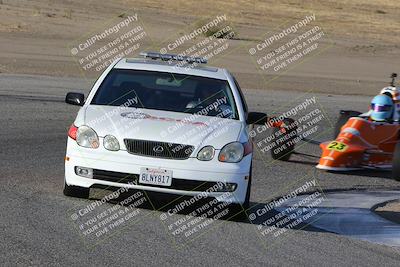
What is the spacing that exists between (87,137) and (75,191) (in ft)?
1.95

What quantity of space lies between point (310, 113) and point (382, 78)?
12514 millimetres

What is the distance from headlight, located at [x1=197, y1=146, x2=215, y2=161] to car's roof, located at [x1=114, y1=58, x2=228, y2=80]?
1.62 meters

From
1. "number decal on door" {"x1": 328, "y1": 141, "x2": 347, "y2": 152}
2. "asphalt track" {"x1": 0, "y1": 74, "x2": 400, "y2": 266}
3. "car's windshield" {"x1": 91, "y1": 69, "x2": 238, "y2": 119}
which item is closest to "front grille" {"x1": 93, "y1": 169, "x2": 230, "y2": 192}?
"asphalt track" {"x1": 0, "y1": 74, "x2": 400, "y2": 266}

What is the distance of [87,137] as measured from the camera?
9797 mm

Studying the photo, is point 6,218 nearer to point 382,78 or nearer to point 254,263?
point 254,263

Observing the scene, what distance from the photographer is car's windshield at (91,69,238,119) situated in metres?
10.7

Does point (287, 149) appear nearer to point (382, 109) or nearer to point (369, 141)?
point (369, 141)

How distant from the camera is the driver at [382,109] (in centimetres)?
1623

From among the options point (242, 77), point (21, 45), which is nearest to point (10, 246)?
point (242, 77)

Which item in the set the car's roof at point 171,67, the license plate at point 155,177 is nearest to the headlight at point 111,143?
the license plate at point 155,177

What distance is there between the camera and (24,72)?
25734 millimetres

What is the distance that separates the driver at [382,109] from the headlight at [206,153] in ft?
23.3

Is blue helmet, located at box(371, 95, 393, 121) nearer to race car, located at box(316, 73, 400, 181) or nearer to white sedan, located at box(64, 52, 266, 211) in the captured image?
race car, located at box(316, 73, 400, 181)

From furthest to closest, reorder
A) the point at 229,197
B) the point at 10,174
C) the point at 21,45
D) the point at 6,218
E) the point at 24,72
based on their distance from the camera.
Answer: the point at 21,45, the point at 24,72, the point at 10,174, the point at 229,197, the point at 6,218
